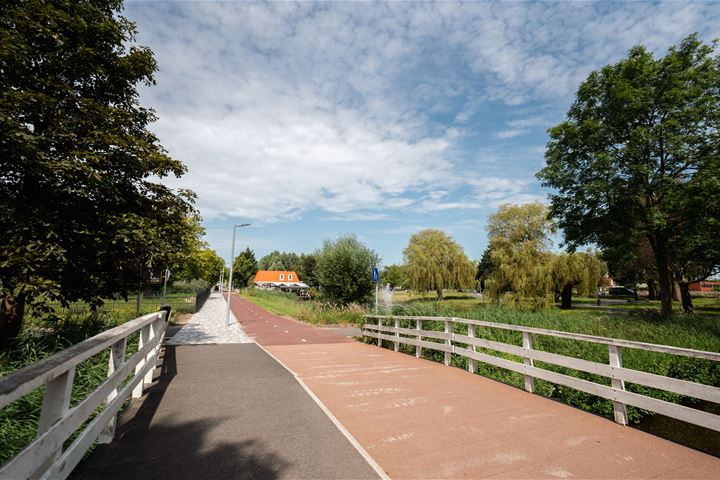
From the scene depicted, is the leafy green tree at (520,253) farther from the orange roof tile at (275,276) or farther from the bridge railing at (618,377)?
the orange roof tile at (275,276)

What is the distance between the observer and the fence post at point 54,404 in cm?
244

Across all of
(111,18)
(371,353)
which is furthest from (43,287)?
(371,353)

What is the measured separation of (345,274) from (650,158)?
58.7 ft

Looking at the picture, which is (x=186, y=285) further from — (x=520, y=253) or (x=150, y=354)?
(x=150, y=354)

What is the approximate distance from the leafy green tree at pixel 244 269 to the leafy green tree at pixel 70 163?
89.0 metres

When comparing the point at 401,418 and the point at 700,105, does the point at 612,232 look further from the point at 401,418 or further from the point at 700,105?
the point at 401,418

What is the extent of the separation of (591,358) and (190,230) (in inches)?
426

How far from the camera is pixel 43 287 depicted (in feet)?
19.4

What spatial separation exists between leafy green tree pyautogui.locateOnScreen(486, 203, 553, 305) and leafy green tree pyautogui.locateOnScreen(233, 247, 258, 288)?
76.2m

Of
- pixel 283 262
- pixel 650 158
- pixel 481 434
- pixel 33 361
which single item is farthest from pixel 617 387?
pixel 283 262

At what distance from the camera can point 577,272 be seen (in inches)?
1098

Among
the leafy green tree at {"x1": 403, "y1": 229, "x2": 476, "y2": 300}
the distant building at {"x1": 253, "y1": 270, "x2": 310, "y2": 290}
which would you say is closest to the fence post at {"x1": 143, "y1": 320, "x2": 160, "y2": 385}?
the leafy green tree at {"x1": 403, "y1": 229, "x2": 476, "y2": 300}

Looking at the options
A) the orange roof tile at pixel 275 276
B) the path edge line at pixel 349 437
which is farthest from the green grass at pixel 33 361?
the orange roof tile at pixel 275 276

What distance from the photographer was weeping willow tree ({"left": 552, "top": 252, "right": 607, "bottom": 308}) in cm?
2716
